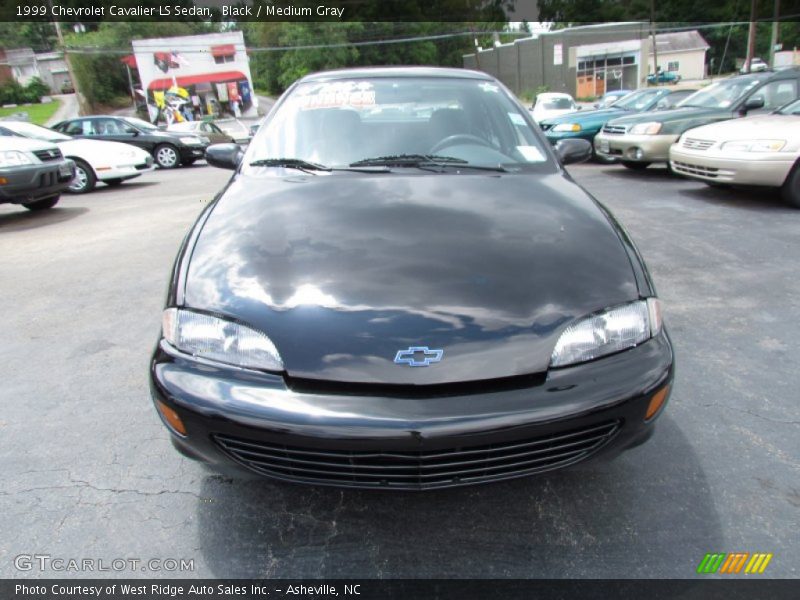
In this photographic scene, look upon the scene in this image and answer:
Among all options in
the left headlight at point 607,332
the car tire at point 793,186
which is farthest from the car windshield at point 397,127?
the car tire at point 793,186

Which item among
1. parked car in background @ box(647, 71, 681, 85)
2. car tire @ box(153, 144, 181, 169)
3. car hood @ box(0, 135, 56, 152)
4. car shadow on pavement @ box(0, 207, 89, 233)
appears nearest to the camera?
car hood @ box(0, 135, 56, 152)

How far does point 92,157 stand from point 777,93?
1115 cm

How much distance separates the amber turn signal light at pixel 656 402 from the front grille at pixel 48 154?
7927mm

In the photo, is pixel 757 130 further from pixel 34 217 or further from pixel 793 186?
pixel 34 217

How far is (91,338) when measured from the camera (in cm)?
338

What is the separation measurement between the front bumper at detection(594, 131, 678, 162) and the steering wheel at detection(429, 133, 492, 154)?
6.27 m

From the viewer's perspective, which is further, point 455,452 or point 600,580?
point 600,580

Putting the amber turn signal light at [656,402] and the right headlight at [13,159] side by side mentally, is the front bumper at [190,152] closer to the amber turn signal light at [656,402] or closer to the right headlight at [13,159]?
the right headlight at [13,159]

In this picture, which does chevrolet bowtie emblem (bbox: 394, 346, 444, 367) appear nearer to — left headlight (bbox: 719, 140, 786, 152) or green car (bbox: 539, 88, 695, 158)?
left headlight (bbox: 719, 140, 786, 152)

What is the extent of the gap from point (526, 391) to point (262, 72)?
58181mm

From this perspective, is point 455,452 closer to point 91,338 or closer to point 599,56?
point 91,338

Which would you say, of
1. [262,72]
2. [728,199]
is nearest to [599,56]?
[262,72]

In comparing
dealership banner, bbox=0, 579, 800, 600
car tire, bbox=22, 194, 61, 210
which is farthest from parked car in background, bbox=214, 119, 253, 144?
dealership banner, bbox=0, 579, 800, 600

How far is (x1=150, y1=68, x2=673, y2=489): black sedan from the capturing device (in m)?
1.47
